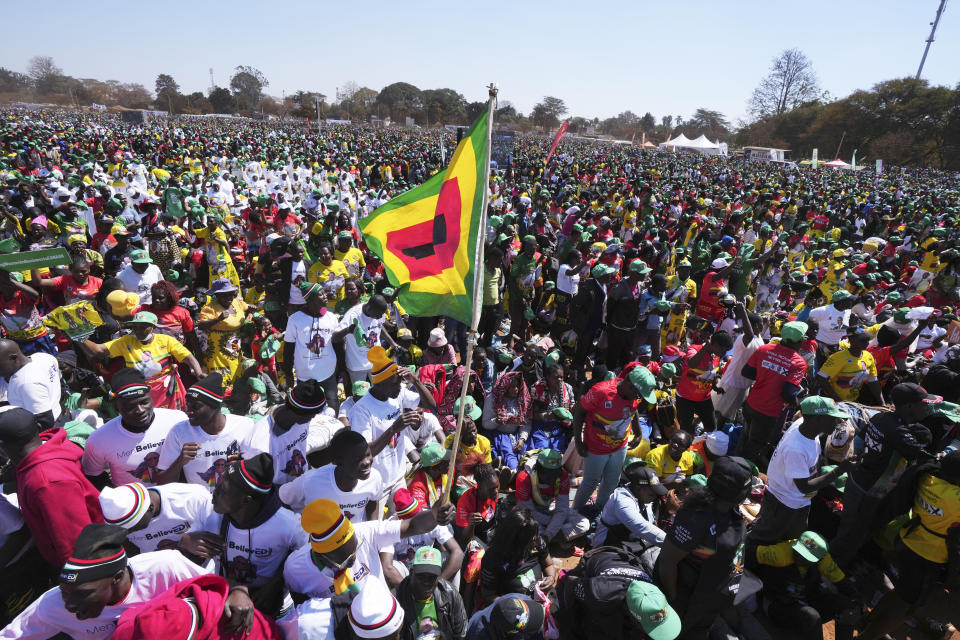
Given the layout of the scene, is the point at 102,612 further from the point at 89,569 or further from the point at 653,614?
the point at 653,614

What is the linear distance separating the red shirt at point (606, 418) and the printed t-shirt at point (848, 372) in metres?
2.72

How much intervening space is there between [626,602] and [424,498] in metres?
1.71

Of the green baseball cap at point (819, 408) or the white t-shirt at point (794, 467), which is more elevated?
the green baseball cap at point (819, 408)

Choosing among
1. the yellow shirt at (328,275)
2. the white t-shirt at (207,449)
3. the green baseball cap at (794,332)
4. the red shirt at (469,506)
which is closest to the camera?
the white t-shirt at (207,449)

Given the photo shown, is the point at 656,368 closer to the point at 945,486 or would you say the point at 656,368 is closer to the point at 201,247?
the point at 945,486

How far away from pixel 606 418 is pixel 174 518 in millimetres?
3164

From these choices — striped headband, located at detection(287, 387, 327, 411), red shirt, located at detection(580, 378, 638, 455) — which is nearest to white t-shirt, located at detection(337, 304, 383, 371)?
striped headband, located at detection(287, 387, 327, 411)

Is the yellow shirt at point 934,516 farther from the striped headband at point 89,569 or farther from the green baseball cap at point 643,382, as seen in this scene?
the striped headband at point 89,569

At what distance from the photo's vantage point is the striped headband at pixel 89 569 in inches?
Answer: 70.9

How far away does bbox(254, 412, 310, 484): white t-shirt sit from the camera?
3225 millimetres

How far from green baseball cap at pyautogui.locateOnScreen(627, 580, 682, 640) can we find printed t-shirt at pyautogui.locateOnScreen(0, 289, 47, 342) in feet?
18.8

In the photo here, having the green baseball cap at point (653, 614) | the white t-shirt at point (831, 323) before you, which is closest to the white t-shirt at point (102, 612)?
the green baseball cap at point (653, 614)

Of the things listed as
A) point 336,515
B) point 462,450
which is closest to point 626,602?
point 336,515

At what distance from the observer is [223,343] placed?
5215 millimetres
